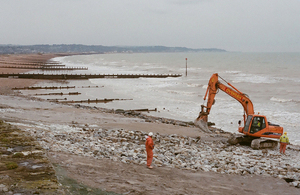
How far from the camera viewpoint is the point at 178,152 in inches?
521

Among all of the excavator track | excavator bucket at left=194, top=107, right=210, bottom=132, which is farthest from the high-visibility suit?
excavator bucket at left=194, top=107, right=210, bottom=132

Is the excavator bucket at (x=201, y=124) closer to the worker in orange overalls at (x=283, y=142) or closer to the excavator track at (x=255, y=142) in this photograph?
the excavator track at (x=255, y=142)

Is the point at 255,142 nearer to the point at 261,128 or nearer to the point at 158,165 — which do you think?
the point at 261,128

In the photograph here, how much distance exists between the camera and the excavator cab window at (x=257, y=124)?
16516 mm

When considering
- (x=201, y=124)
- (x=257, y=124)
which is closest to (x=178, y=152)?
(x=257, y=124)

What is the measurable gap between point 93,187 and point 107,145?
5.13 m

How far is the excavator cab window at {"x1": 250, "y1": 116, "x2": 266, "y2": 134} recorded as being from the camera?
1652 cm

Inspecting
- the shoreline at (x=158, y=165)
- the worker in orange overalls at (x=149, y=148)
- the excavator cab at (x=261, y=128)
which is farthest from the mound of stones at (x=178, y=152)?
the excavator cab at (x=261, y=128)

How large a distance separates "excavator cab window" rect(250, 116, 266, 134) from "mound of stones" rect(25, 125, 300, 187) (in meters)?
1.15

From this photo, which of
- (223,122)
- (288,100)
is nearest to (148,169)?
(223,122)

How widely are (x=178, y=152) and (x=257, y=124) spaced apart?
19.5 feet

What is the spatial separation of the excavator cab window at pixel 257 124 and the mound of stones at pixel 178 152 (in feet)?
3.76

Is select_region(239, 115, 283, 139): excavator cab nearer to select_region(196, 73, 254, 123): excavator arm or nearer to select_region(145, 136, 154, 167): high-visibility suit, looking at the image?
select_region(196, 73, 254, 123): excavator arm

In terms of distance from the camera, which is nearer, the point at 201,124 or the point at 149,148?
the point at 149,148
